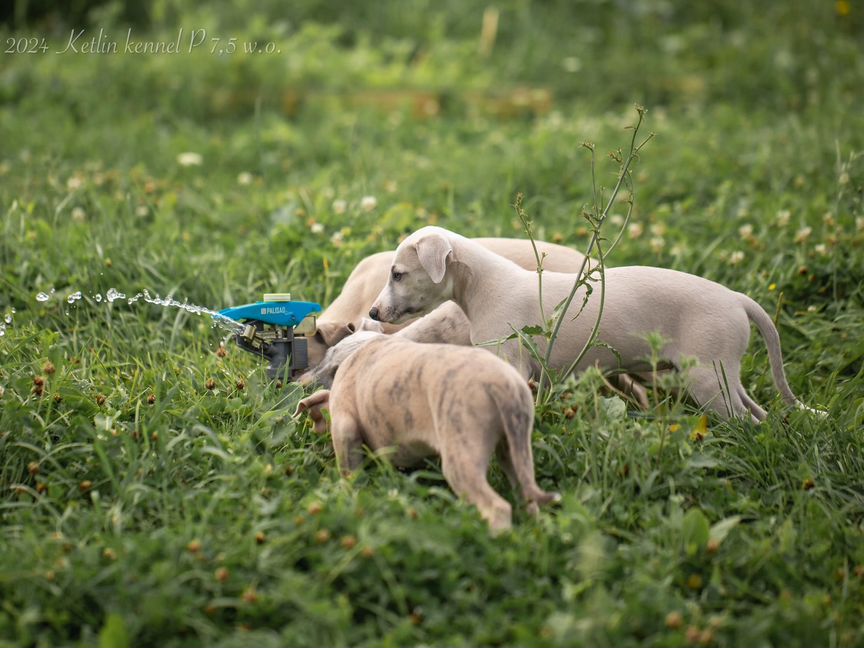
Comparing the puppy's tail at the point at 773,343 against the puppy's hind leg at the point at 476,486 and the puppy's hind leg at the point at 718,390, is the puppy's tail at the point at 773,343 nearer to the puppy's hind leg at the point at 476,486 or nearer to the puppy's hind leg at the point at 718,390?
the puppy's hind leg at the point at 718,390

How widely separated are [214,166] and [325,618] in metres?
5.53

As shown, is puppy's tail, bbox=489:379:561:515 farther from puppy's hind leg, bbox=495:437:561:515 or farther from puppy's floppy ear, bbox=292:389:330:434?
puppy's floppy ear, bbox=292:389:330:434

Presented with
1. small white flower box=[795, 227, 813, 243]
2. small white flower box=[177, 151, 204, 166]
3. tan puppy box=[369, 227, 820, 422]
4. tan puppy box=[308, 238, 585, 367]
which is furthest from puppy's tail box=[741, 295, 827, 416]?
small white flower box=[177, 151, 204, 166]

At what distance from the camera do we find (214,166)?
7508 mm

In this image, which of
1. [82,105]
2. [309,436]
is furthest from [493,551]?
[82,105]

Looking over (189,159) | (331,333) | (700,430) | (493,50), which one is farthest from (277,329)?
(493,50)

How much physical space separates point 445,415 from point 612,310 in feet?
3.43

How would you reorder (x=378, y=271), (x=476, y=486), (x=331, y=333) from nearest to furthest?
1. (x=476, y=486)
2. (x=331, y=333)
3. (x=378, y=271)

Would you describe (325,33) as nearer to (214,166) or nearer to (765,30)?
(214,166)

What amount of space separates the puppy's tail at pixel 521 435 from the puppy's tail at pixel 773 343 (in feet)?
3.86

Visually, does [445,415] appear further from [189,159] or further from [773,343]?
[189,159]

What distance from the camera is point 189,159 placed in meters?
6.96

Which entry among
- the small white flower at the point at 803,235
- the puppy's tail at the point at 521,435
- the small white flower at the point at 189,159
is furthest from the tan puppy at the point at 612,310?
the small white flower at the point at 189,159

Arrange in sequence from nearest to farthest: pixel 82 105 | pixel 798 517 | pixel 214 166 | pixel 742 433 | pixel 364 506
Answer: pixel 364 506 < pixel 798 517 < pixel 742 433 < pixel 214 166 < pixel 82 105
